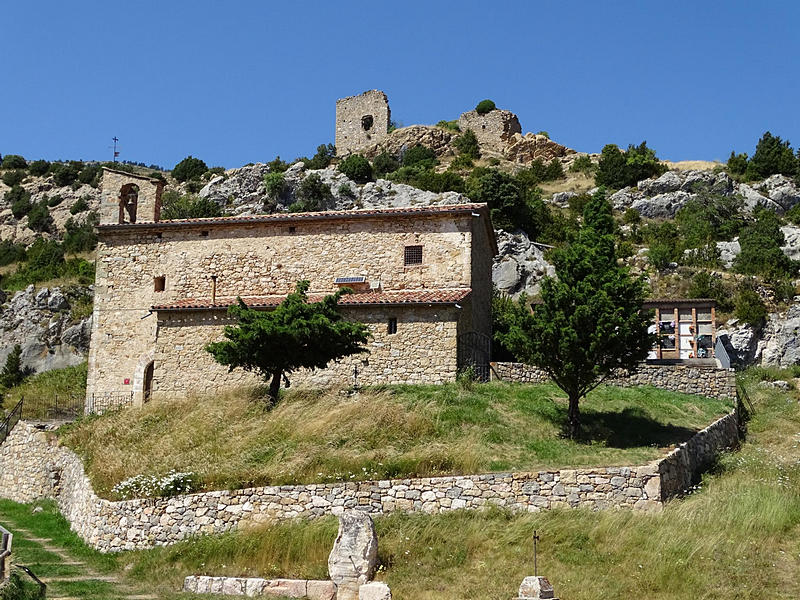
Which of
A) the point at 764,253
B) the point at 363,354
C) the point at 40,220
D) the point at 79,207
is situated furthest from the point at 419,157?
the point at 363,354

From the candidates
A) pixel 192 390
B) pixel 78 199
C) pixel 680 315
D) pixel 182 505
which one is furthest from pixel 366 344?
pixel 78 199

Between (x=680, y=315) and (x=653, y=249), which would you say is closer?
(x=680, y=315)

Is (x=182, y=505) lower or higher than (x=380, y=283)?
lower

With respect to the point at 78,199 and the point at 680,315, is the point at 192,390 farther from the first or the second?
the point at 78,199

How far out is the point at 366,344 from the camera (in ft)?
80.9

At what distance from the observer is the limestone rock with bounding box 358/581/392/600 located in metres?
13.6

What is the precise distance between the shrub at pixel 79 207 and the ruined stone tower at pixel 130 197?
43.7m

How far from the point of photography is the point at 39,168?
82.4m

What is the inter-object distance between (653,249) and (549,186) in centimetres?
2039

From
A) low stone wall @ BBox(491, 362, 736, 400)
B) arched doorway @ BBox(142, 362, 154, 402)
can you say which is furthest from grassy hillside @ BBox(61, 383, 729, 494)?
arched doorway @ BBox(142, 362, 154, 402)

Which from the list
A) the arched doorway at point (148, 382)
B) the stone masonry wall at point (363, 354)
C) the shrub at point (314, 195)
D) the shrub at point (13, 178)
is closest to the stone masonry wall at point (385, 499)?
the stone masonry wall at point (363, 354)

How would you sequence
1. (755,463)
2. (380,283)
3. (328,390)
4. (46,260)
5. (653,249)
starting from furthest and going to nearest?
1. (46,260)
2. (653,249)
3. (380,283)
4. (328,390)
5. (755,463)

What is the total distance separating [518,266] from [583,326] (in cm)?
2492

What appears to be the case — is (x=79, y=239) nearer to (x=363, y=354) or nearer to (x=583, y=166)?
(x=583, y=166)
